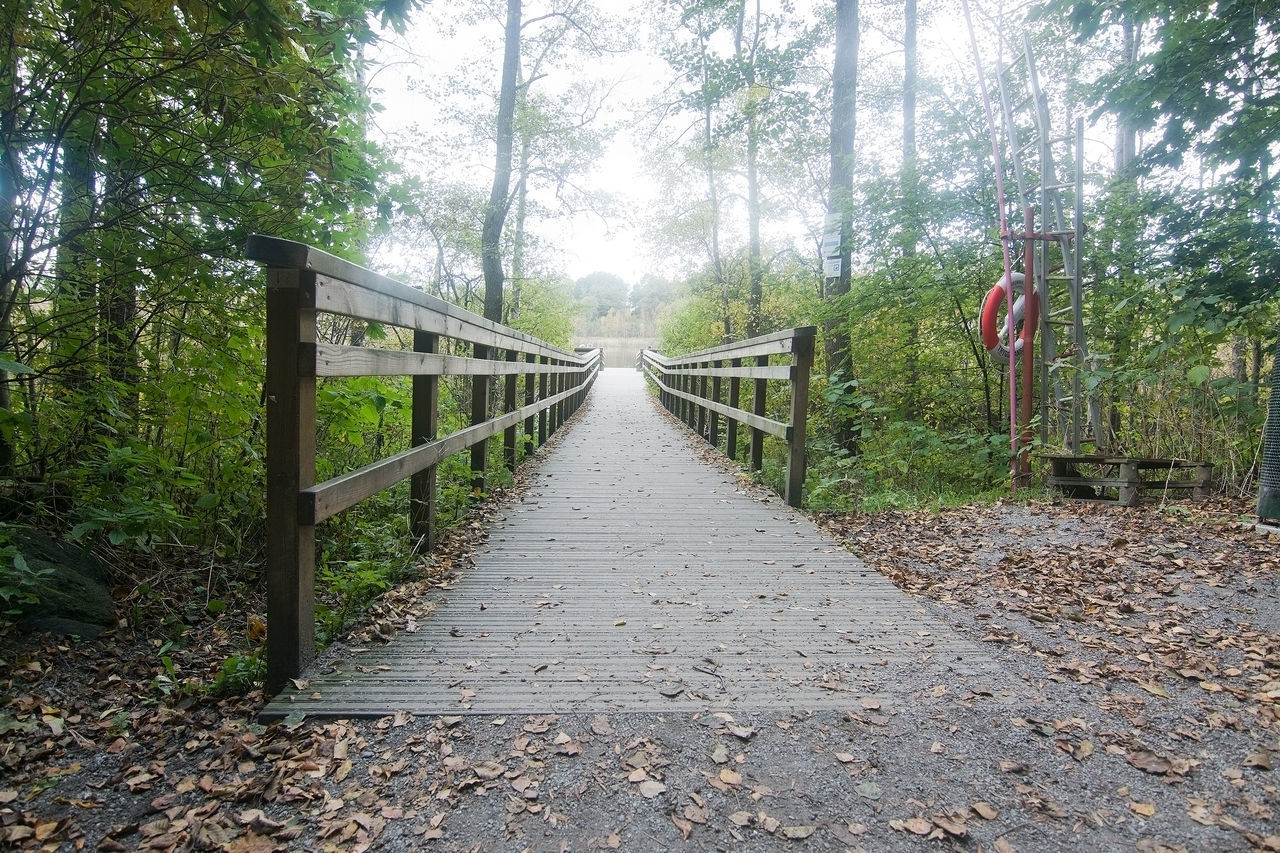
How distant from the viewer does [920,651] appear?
2.69 m

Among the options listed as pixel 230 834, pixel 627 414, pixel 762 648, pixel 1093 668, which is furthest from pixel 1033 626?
pixel 627 414

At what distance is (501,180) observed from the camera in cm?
1198

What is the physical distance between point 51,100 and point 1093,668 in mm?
4560

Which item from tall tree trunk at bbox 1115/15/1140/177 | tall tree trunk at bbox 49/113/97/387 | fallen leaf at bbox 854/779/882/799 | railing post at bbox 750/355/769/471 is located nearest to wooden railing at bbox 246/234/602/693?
tall tree trunk at bbox 49/113/97/387

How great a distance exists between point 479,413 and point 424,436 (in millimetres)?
1430

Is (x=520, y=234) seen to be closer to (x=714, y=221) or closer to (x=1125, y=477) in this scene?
(x=714, y=221)

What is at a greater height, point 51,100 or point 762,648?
point 51,100

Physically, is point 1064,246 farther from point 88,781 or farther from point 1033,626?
point 88,781

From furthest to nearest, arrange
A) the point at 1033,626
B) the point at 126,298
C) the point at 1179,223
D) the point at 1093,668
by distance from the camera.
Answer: the point at 1179,223
the point at 126,298
the point at 1033,626
the point at 1093,668

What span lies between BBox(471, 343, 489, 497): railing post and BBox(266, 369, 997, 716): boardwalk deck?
60 cm

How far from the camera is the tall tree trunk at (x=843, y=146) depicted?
8.53 m

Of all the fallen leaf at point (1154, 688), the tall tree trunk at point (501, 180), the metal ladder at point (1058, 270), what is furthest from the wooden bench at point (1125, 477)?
the tall tree trunk at point (501, 180)

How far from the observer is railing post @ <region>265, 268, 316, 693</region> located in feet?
7.27

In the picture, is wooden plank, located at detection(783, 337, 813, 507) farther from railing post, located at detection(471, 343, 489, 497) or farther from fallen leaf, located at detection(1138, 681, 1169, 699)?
fallen leaf, located at detection(1138, 681, 1169, 699)
